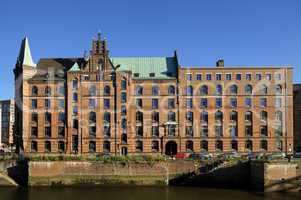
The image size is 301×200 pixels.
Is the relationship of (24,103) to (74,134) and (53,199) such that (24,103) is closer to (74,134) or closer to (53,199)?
(74,134)

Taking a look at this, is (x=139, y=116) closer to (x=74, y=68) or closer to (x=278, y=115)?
(x=74, y=68)

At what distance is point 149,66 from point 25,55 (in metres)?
26.4

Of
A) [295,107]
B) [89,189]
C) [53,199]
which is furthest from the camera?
[295,107]

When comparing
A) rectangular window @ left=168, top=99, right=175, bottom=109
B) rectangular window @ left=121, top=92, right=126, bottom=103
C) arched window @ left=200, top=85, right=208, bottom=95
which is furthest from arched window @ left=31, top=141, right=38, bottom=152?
arched window @ left=200, top=85, right=208, bottom=95

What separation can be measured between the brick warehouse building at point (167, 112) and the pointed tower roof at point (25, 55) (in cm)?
513

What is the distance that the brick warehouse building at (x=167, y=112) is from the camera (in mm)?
87812

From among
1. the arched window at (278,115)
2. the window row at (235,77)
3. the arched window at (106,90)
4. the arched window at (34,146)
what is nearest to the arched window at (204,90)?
the window row at (235,77)

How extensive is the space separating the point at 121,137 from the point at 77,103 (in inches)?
446

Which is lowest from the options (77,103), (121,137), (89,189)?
(89,189)

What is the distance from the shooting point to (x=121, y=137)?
87.9 m

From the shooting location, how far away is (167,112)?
88312 mm

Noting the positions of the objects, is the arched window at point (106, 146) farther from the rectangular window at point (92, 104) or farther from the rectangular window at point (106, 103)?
the rectangular window at point (92, 104)

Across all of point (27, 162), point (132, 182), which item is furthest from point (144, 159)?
point (27, 162)

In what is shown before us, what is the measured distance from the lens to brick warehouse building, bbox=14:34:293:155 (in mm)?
87812
